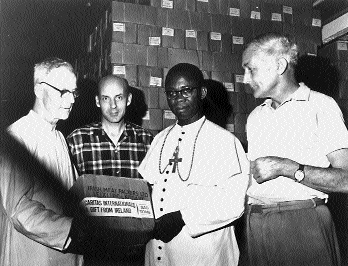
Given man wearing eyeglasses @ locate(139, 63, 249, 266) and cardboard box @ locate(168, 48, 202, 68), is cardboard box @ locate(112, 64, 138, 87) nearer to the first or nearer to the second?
cardboard box @ locate(168, 48, 202, 68)

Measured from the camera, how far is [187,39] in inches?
177

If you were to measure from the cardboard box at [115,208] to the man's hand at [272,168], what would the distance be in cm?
67

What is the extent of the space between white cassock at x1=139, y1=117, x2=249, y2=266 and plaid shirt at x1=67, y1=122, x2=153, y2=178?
0.41m

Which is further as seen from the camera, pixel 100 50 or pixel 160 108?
pixel 100 50

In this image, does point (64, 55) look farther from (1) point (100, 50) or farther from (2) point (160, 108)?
(2) point (160, 108)

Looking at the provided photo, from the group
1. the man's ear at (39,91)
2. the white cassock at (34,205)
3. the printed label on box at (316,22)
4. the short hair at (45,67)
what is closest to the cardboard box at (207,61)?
the printed label on box at (316,22)

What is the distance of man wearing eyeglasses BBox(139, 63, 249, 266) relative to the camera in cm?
276

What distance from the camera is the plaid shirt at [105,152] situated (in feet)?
11.1

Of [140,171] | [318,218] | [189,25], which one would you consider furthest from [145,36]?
[318,218]

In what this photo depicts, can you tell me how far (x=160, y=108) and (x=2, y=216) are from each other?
2.19m

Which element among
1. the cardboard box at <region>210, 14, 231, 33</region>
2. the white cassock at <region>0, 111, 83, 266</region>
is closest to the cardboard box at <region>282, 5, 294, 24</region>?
the cardboard box at <region>210, 14, 231, 33</region>

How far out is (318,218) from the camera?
8.28 feet

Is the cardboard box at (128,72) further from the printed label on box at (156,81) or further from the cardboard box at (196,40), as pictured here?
the cardboard box at (196,40)

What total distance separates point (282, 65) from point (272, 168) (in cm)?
69
